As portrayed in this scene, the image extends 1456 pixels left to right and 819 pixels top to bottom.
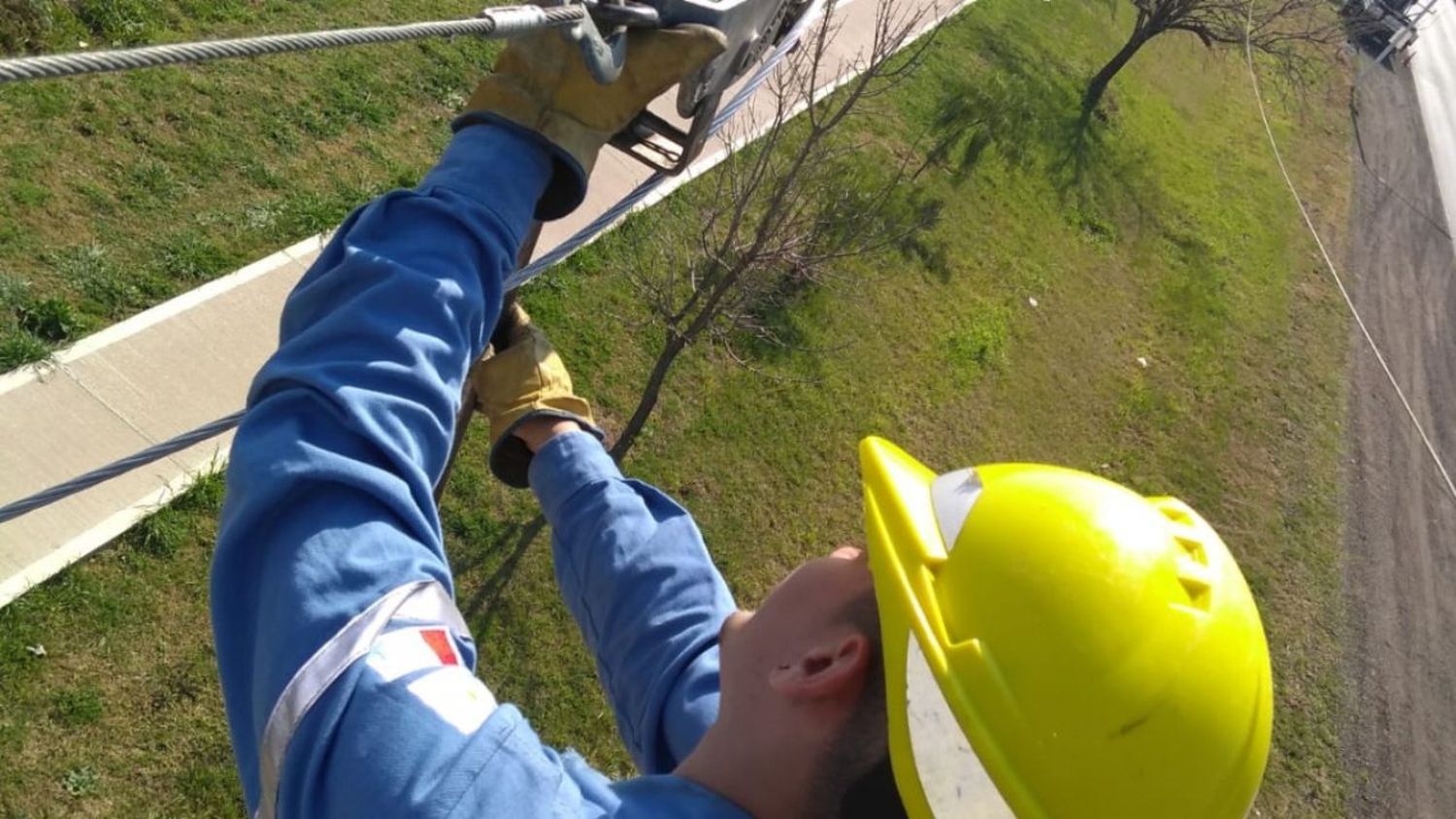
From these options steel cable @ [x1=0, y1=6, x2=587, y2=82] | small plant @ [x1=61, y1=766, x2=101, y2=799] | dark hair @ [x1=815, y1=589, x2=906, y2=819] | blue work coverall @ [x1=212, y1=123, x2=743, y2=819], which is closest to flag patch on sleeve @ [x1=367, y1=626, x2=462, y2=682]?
blue work coverall @ [x1=212, y1=123, x2=743, y2=819]

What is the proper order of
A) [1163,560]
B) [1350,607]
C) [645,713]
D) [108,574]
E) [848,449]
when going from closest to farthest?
[1163,560] < [645,713] < [108,574] < [848,449] < [1350,607]

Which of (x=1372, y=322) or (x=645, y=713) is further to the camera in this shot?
(x=1372, y=322)

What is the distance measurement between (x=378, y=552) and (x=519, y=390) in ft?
4.33

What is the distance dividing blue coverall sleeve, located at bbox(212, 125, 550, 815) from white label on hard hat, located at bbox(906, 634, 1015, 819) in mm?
788

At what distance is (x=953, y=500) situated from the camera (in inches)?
86.6

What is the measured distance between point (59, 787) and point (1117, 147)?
13.5m

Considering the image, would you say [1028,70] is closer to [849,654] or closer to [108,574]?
[108,574]

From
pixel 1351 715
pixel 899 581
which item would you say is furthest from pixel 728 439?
pixel 1351 715

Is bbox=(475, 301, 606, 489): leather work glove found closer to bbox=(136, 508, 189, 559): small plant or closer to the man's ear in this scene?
the man's ear

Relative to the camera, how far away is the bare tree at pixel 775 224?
5754 millimetres

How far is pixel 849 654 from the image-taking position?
2.03 metres

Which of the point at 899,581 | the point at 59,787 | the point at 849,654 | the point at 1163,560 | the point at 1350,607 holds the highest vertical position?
the point at 1163,560

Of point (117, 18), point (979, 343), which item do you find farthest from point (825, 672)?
point (979, 343)

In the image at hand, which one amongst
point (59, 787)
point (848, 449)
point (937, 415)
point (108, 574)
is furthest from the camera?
point (937, 415)
